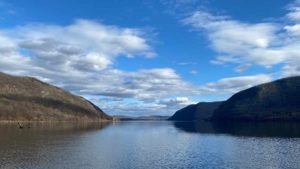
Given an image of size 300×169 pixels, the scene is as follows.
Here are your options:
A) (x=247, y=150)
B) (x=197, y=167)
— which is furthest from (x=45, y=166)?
(x=247, y=150)

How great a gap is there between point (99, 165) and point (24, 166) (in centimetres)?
1552

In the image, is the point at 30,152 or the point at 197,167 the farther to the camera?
the point at 30,152

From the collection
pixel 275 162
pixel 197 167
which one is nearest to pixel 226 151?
pixel 275 162

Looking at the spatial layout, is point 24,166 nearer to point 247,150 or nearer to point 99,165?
point 99,165

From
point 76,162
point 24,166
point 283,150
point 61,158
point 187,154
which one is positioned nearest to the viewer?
point 24,166

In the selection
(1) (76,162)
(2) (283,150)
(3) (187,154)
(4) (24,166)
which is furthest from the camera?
(2) (283,150)

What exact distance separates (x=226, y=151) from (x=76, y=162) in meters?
46.7

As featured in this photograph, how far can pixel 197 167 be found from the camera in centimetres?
8669

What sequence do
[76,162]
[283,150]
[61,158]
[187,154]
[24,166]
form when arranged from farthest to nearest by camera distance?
[283,150] → [187,154] → [61,158] → [76,162] → [24,166]

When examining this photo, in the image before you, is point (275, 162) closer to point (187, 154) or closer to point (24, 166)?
point (187, 154)

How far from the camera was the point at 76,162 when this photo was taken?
9338 centimetres

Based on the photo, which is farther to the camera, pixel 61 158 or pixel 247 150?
pixel 247 150

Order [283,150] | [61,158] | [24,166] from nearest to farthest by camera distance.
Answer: [24,166], [61,158], [283,150]

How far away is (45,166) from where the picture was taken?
86750 mm
